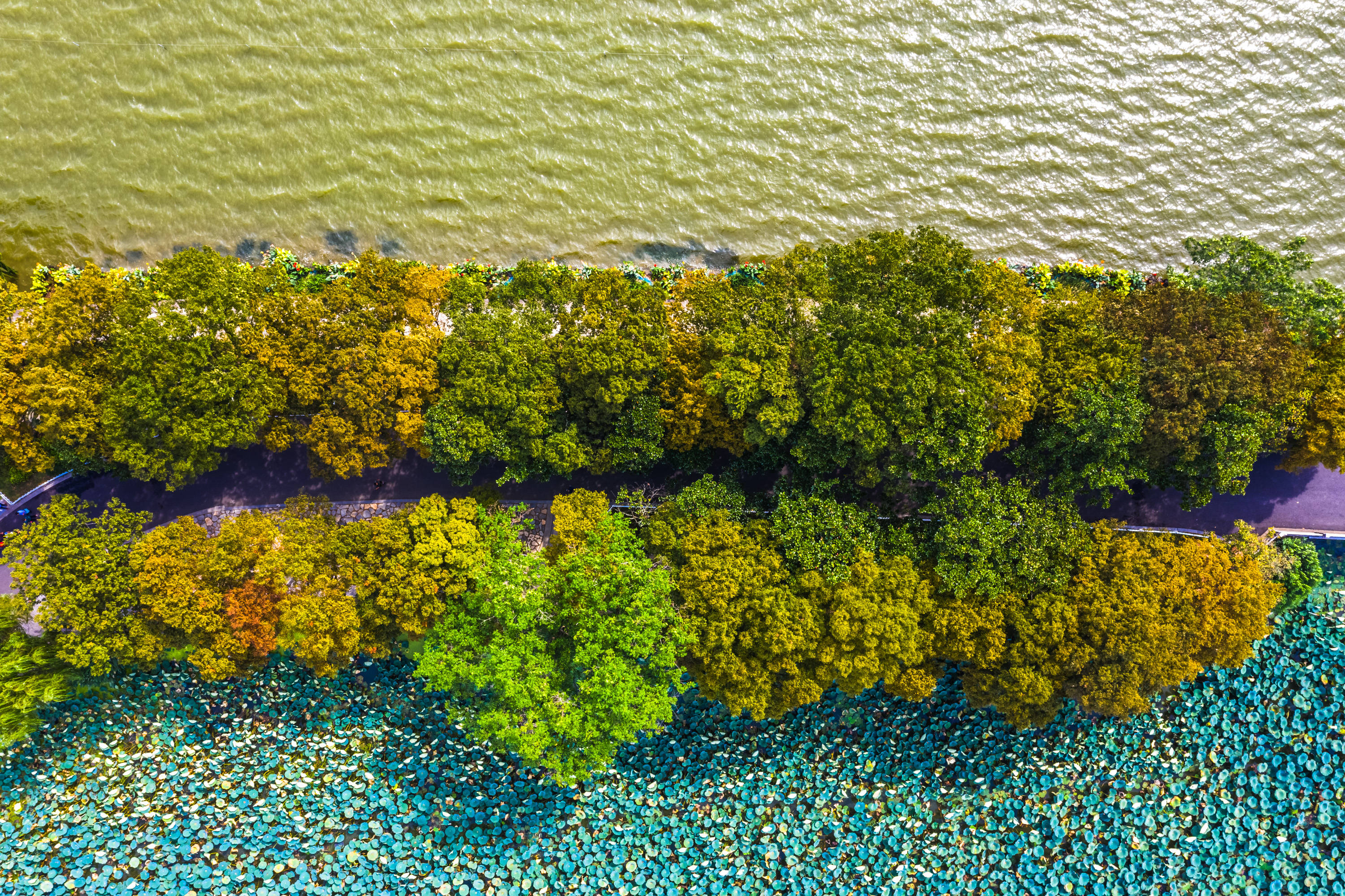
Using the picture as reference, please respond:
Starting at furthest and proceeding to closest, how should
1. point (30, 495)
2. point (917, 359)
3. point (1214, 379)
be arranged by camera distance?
point (30, 495) → point (1214, 379) → point (917, 359)

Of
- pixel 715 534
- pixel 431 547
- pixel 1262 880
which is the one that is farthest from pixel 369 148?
pixel 1262 880

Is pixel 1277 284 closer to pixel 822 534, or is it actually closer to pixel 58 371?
pixel 822 534

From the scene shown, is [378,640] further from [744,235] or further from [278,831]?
[744,235]

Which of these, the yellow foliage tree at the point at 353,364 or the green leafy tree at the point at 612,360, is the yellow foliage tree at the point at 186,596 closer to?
the yellow foliage tree at the point at 353,364

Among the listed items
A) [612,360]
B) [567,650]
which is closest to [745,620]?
[567,650]

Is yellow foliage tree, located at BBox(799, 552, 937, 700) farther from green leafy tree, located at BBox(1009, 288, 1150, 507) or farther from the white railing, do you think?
the white railing

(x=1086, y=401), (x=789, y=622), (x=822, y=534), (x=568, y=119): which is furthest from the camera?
(x=568, y=119)
